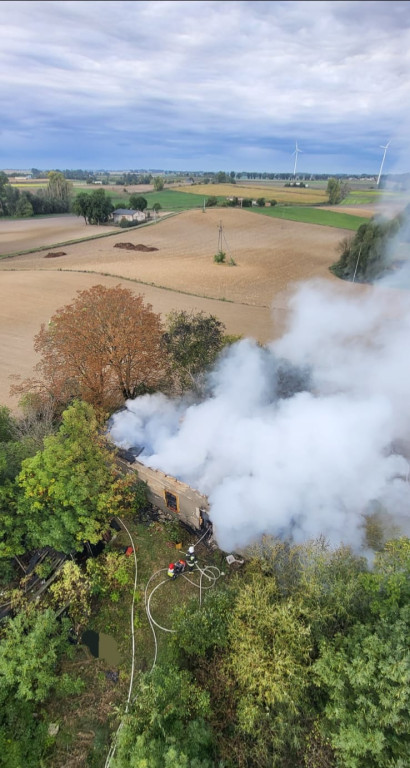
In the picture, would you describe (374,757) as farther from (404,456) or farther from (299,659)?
(404,456)

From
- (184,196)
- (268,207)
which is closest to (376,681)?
(268,207)

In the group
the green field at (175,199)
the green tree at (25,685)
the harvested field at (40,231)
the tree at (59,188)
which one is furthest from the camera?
the green field at (175,199)

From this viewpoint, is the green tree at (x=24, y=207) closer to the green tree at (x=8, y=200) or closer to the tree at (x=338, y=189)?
the green tree at (x=8, y=200)

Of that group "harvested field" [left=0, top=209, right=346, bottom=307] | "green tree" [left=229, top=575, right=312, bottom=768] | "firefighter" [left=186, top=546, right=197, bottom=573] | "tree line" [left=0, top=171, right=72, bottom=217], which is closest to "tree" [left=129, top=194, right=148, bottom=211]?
"harvested field" [left=0, top=209, right=346, bottom=307]

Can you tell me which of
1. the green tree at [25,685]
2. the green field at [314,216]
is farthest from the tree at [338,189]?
the green tree at [25,685]

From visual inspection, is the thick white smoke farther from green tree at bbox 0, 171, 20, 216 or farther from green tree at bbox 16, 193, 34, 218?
green tree at bbox 0, 171, 20, 216
